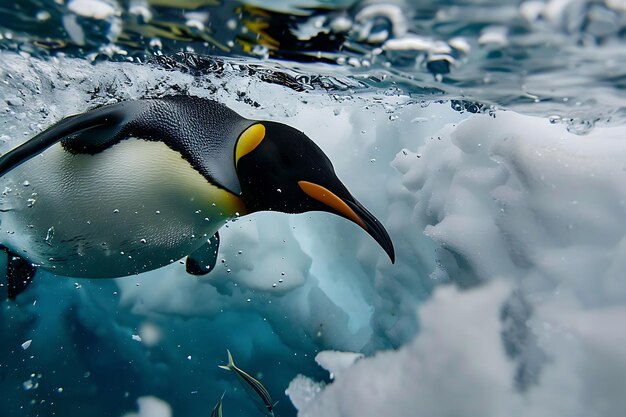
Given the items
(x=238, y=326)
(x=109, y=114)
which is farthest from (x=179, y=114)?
(x=238, y=326)

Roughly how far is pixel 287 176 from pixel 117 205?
2.68 ft

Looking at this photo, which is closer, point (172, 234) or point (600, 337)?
point (172, 234)

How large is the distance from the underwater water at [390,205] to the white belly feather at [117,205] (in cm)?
17

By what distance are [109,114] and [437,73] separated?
5.89 feet

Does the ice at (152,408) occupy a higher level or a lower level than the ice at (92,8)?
lower

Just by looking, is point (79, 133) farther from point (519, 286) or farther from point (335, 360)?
point (335, 360)

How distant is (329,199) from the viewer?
2.01 m

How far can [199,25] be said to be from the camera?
2.34 m

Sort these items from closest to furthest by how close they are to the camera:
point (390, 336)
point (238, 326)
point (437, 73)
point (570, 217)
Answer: point (437, 73)
point (570, 217)
point (390, 336)
point (238, 326)

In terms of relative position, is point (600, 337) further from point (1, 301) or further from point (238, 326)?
point (1, 301)

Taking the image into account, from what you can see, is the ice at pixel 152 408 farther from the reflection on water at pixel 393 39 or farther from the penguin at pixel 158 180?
the reflection on water at pixel 393 39

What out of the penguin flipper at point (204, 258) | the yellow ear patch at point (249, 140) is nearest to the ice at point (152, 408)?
the penguin flipper at point (204, 258)

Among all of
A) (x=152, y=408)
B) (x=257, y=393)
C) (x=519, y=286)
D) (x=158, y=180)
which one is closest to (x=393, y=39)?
(x=158, y=180)

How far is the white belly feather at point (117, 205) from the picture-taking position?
2168mm
